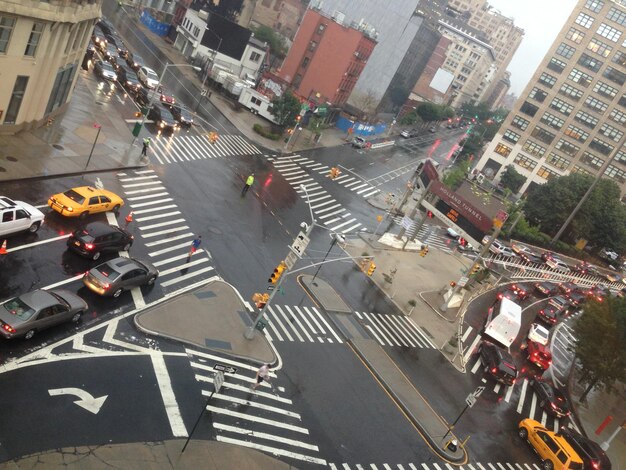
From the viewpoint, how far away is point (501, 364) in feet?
123

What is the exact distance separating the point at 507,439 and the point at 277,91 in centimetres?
7066

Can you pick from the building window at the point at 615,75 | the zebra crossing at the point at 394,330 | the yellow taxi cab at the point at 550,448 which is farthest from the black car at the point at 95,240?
the building window at the point at 615,75

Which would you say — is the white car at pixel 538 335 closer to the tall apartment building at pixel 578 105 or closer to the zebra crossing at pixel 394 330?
the zebra crossing at pixel 394 330

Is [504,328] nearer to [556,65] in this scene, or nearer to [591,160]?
[591,160]

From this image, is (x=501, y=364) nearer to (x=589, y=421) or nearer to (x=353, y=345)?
(x=589, y=421)

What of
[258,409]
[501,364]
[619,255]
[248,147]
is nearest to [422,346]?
[501,364]

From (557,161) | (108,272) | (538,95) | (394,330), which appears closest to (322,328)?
(394,330)

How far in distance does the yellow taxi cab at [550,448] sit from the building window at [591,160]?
283ft

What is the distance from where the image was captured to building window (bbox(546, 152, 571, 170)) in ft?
343

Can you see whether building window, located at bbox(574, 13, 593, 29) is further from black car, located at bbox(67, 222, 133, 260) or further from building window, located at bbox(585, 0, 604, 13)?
black car, located at bbox(67, 222, 133, 260)

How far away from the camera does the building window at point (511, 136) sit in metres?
109

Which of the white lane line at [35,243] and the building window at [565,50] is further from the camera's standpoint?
the building window at [565,50]

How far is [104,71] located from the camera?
6156cm

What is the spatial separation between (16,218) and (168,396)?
12.9m
